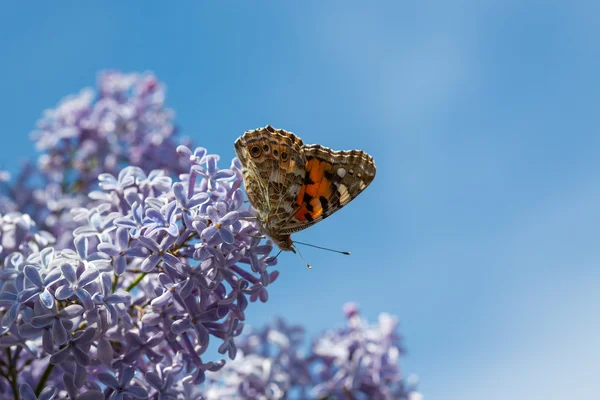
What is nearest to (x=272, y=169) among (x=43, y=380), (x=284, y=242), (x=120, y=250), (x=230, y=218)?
(x=284, y=242)

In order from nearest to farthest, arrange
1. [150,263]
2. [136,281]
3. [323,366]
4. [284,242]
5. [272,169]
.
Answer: [150,263] → [136,281] → [284,242] → [272,169] → [323,366]

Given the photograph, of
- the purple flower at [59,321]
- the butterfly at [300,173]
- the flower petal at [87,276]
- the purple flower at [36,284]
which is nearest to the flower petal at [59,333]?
the purple flower at [59,321]

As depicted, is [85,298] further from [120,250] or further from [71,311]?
[120,250]

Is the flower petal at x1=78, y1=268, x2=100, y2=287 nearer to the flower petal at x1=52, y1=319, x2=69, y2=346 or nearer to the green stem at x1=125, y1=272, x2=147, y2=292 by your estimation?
the flower petal at x1=52, y1=319, x2=69, y2=346

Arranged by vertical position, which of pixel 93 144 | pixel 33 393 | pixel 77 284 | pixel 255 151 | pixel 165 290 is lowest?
pixel 33 393

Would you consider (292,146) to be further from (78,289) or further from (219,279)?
(78,289)

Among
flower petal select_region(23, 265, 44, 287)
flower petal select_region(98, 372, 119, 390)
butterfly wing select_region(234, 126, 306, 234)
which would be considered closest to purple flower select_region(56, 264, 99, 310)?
flower petal select_region(23, 265, 44, 287)
